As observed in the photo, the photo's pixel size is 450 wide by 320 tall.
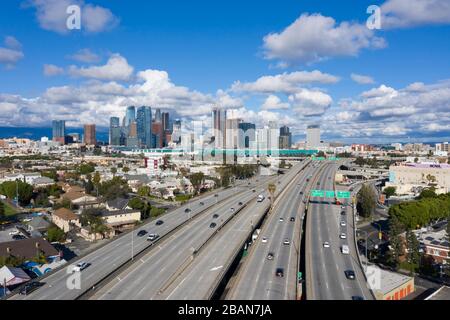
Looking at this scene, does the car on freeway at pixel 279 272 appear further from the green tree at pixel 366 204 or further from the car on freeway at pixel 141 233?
the green tree at pixel 366 204

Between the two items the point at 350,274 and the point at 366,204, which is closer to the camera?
the point at 350,274

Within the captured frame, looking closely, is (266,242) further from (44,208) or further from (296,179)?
(296,179)

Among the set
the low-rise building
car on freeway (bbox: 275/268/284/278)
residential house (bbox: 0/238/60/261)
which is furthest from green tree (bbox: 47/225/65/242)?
the low-rise building

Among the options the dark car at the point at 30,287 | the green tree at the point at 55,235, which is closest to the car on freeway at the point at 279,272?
the dark car at the point at 30,287

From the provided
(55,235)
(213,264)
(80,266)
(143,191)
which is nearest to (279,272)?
(213,264)

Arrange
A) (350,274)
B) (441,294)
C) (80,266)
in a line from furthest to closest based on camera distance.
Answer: (441,294) → (80,266) → (350,274)

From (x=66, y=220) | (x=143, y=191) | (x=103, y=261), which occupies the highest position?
(x=103, y=261)

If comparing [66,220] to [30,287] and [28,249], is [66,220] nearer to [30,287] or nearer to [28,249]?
[28,249]
